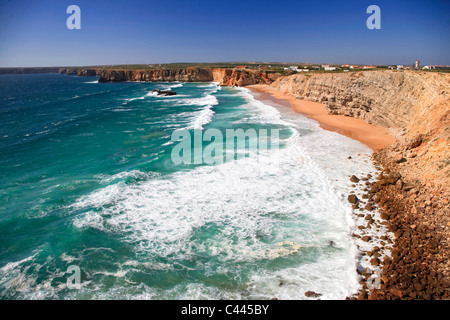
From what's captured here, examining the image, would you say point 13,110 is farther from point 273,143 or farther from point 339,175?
point 339,175

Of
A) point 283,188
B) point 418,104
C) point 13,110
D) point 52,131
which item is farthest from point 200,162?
point 13,110

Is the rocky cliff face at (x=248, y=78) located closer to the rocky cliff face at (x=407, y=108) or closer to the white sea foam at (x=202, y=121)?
the rocky cliff face at (x=407, y=108)

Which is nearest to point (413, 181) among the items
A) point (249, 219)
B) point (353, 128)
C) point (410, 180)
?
point (410, 180)

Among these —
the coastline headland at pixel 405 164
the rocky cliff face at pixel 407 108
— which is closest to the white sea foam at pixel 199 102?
the coastline headland at pixel 405 164

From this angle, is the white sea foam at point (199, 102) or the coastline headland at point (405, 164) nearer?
the coastline headland at point (405, 164)

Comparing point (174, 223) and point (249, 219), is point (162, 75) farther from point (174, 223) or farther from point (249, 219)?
point (249, 219)

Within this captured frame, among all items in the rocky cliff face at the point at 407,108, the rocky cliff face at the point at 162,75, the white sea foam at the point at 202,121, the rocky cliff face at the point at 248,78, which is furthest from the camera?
the rocky cliff face at the point at 162,75

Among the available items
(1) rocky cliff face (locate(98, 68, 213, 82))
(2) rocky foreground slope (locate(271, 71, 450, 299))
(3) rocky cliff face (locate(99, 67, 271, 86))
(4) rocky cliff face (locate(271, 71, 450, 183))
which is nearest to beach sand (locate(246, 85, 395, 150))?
(4) rocky cliff face (locate(271, 71, 450, 183))
